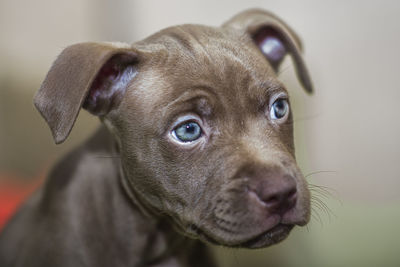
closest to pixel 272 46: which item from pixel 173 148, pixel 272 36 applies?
pixel 272 36

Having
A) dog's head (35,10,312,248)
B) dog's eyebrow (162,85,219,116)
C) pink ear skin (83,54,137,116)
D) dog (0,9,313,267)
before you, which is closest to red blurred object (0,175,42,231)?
dog (0,9,313,267)

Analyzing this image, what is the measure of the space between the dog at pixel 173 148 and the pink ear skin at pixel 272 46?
3.1 inches

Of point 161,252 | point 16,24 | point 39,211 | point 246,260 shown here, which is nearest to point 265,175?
point 161,252

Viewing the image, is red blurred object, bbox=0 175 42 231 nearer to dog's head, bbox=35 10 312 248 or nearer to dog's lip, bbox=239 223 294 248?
dog's head, bbox=35 10 312 248

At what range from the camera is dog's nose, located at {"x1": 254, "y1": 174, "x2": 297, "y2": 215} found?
2477 millimetres

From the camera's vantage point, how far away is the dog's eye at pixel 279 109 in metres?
2.97

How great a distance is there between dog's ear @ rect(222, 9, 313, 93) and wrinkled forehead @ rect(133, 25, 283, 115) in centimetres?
33

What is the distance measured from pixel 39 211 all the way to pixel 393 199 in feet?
13.9

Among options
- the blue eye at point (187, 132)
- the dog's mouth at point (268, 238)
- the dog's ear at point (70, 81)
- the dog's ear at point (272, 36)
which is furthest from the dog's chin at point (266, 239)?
the dog's ear at point (272, 36)

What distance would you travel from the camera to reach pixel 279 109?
3004 millimetres

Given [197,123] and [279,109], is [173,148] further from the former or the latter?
[279,109]

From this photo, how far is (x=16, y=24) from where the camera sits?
721 centimetres

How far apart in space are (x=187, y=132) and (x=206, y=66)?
0.33 meters

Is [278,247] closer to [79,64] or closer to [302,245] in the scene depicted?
[302,245]
